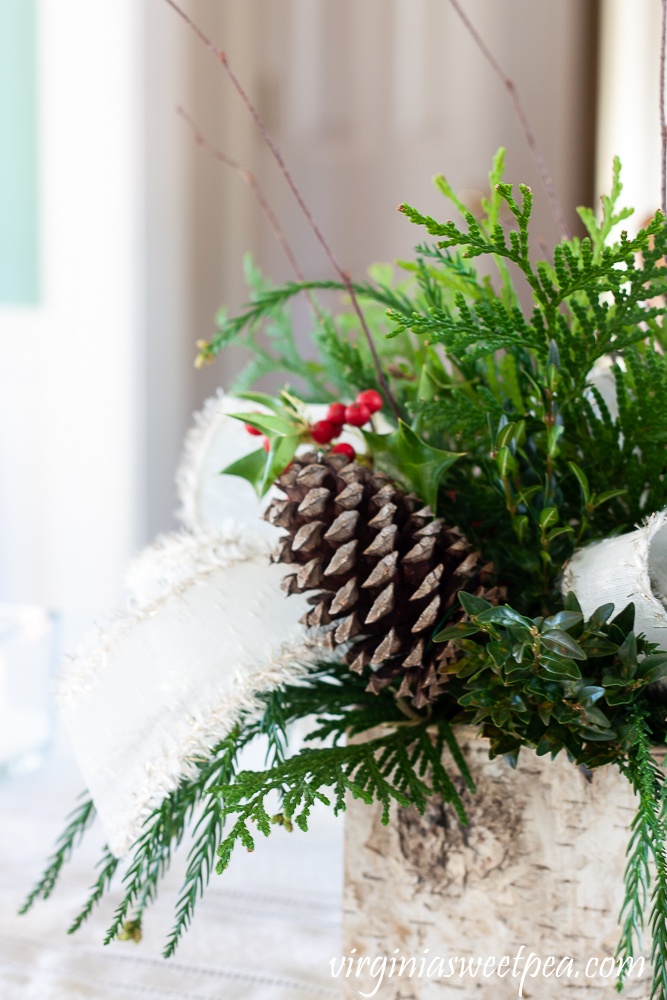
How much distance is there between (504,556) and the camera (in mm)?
296

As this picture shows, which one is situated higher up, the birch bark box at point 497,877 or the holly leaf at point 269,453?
the holly leaf at point 269,453

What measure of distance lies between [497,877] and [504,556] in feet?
0.37

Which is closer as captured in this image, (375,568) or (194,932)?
(375,568)

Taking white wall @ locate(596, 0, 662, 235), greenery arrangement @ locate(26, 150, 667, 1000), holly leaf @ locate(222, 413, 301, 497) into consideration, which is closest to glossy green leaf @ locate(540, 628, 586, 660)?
greenery arrangement @ locate(26, 150, 667, 1000)

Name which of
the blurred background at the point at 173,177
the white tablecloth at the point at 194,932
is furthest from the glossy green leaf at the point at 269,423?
the blurred background at the point at 173,177

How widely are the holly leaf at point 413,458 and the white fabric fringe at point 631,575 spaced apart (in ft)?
0.17

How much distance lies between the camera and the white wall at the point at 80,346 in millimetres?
996

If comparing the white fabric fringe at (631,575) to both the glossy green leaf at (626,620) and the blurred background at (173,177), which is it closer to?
the glossy green leaf at (626,620)

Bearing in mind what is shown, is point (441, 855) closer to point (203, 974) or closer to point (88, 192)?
point (203, 974)

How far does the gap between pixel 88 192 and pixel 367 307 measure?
2.40 ft

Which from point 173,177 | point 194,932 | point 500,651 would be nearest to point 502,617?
point 500,651

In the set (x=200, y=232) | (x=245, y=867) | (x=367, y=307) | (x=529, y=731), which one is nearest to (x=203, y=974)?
(x=245, y=867)

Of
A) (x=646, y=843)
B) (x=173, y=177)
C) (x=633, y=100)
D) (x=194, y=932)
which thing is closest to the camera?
(x=646, y=843)

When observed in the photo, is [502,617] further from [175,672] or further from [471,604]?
[175,672]
